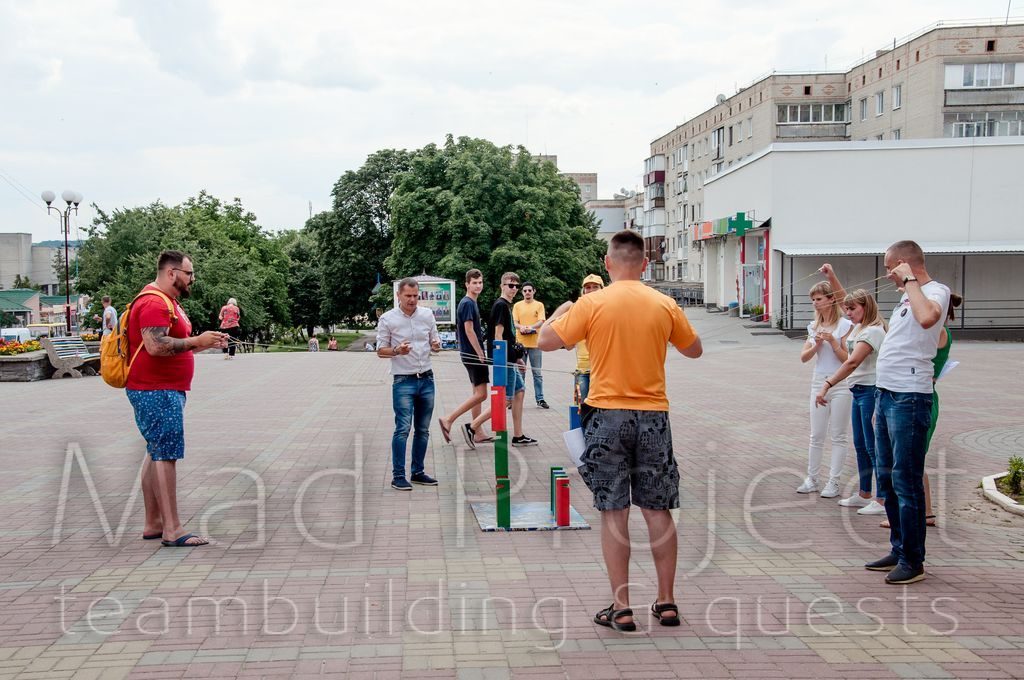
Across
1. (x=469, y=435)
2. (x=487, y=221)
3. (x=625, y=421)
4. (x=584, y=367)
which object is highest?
(x=487, y=221)

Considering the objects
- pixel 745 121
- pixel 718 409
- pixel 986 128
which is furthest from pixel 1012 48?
pixel 718 409

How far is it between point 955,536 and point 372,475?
5.02 meters

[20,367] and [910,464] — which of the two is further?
[20,367]

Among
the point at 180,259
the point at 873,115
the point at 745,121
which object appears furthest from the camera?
the point at 745,121

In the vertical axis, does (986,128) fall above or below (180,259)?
above

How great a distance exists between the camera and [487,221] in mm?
40594

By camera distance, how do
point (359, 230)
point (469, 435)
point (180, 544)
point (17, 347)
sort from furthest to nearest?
point (359, 230) → point (17, 347) → point (469, 435) → point (180, 544)

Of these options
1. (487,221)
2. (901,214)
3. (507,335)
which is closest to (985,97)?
(901,214)

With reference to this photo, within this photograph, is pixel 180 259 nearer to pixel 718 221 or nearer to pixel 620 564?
pixel 620 564

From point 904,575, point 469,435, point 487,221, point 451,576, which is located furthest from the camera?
point 487,221

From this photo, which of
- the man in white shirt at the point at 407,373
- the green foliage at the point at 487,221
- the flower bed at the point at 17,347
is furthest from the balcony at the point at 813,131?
the man in white shirt at the point at 407,373

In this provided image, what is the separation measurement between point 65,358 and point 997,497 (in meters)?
19.1

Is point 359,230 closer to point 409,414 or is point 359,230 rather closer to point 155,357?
point 409,414

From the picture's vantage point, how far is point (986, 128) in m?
47.2
